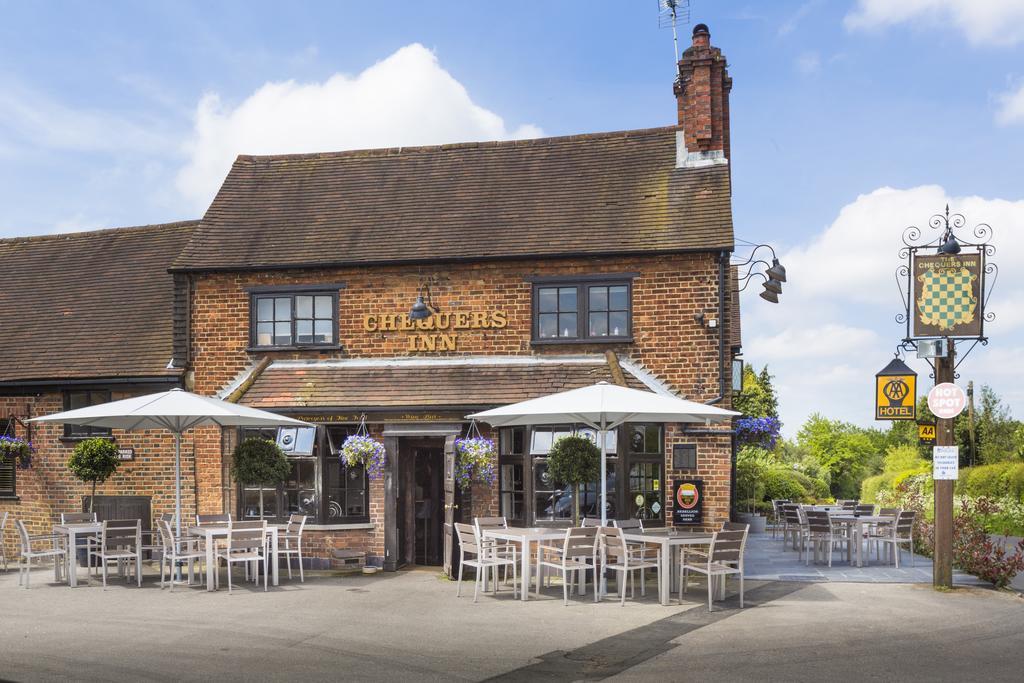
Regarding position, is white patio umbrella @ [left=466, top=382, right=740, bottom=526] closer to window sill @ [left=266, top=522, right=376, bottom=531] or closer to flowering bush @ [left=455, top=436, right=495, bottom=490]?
flowering bush @ [left=455, top=436, right=495, bottom=490]

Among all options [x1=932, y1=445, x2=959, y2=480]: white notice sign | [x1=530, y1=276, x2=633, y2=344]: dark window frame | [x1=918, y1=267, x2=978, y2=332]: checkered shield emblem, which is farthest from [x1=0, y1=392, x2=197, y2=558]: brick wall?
[x1=918, y1=267, x2=978, y2=332]: checkered shield emblem

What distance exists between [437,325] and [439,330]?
0.09 m

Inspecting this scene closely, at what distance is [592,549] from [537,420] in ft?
6.01

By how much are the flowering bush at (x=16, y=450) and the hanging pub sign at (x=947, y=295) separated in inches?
557

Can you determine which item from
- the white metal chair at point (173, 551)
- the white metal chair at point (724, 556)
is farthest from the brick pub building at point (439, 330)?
the white metal chair at point (724, 556)

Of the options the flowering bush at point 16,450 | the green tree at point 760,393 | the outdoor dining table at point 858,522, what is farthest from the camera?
the green tree at point 760,393

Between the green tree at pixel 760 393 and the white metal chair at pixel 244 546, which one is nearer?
the white metal chair at pixel 244 546

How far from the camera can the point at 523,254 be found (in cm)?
1611

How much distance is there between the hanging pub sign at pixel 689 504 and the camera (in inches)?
587

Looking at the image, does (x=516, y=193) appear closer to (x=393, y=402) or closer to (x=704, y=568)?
(x=393, y=402)

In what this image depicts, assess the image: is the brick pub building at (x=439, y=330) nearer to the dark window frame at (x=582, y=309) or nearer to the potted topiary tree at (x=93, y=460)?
the dark window frame at (x=582, y=309)

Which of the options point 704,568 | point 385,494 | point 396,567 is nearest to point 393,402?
point 385,494

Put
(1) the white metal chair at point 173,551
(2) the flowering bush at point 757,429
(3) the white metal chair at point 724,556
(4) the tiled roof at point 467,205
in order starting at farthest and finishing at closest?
(2) the flowering bush at point 757,429
(4) the tiled roof at point 467,205
(1) the white metal chair at point 173,551
(3) the white metal chair at point 724,556

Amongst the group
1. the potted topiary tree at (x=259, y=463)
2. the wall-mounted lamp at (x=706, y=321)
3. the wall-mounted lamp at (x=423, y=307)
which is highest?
the wall-mounted lamp at (x=423, y=307)
